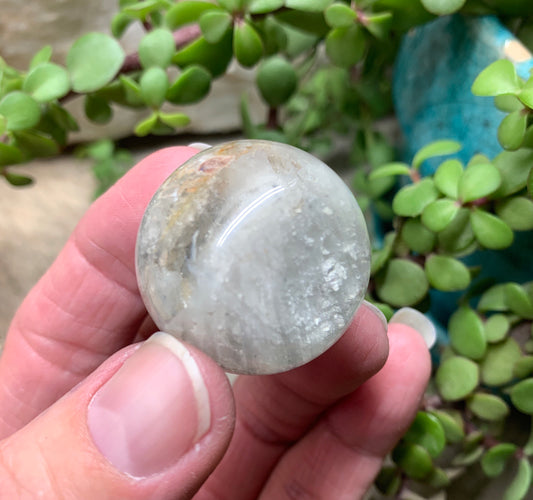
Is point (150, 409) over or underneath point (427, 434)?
over

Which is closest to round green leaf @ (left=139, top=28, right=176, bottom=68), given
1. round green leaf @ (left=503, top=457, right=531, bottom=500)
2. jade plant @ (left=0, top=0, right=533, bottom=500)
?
jade plant @ (left=0, top=0, right=533, bottom=500)

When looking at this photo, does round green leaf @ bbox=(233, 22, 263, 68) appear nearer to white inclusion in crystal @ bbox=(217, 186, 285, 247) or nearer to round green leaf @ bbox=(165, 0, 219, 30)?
round green leaf @ bbox=(165, 0, 219, 30)

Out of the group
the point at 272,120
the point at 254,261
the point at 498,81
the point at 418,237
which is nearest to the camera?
the point at 254,261

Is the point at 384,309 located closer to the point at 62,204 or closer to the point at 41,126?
the point at 41,126

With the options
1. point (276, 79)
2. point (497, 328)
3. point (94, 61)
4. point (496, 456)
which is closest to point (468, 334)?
point (497, 328)

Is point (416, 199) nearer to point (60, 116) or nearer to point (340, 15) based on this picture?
point (340, 15)

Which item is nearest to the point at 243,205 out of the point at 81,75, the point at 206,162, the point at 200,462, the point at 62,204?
the point at 206,162
